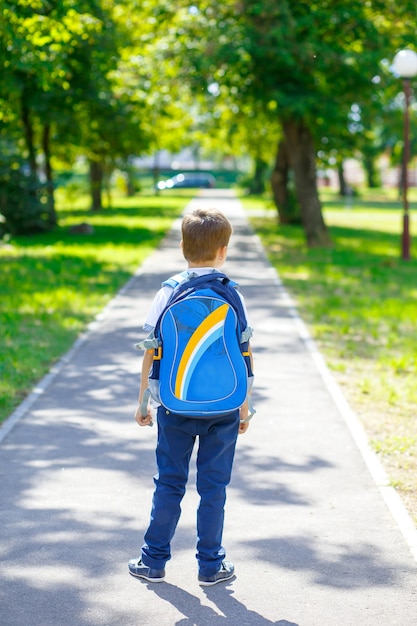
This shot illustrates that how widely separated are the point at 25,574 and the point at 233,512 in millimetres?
1377

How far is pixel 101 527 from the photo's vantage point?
16.9 ft

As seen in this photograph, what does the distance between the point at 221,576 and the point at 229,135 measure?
89.6 feet

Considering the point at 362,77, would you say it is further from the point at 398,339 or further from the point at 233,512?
the point at 233,512

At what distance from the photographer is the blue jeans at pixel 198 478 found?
14.2 feet

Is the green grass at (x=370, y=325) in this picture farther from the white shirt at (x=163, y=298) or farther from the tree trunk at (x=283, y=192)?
the tree trunk at (x=283, y=192)

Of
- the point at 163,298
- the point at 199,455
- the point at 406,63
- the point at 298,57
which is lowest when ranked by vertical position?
the point at 199,455

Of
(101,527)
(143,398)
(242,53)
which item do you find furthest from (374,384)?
(242,53)

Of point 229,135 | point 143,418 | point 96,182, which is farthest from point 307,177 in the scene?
point 96,182

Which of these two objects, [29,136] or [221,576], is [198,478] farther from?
[29,136]

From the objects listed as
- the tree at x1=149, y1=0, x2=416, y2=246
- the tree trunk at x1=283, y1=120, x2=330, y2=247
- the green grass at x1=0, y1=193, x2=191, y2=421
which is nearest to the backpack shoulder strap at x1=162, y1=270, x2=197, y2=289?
the green grass at x1=0, y1=193, x2=191, y2=421

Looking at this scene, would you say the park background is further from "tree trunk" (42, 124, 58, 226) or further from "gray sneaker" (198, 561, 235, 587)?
"gray sneaker" (198, 561, 235, 587)

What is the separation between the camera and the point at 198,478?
440cm

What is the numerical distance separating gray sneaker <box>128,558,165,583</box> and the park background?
1774mm

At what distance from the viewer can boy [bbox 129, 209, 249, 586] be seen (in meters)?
4.28
